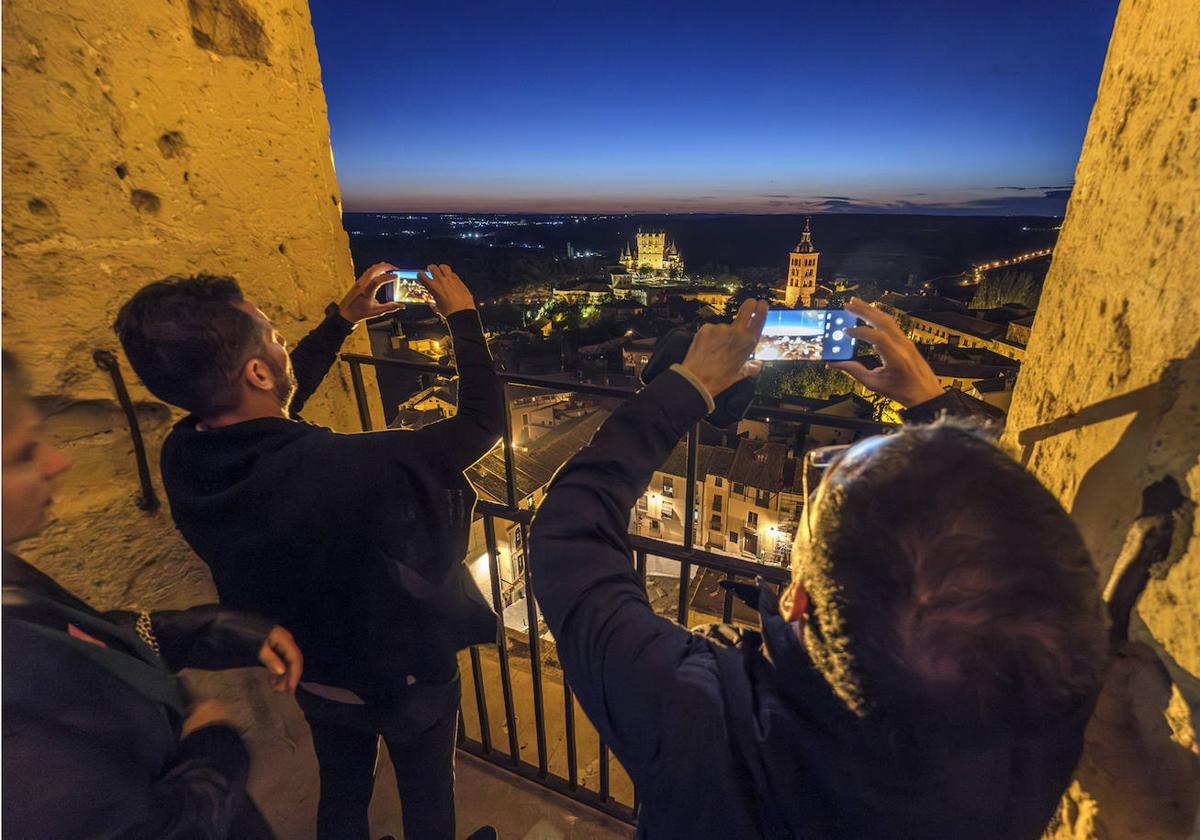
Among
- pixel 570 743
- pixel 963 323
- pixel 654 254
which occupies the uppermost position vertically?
pixel 570 743

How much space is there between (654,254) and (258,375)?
80938 mm

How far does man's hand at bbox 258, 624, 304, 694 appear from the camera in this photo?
58.9 inches

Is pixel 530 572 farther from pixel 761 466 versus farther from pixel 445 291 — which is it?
pixel 761 466

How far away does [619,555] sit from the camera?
1.09 m

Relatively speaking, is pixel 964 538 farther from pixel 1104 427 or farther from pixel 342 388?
pixel 342 388

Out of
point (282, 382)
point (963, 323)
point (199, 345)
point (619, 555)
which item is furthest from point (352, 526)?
point (963, 323)

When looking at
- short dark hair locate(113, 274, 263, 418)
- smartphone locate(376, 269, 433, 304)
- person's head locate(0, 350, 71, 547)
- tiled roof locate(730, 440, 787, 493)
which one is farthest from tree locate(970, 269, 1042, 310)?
person's head locate(0, 350, 71, 547)

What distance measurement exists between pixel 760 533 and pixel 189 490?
1816 cm

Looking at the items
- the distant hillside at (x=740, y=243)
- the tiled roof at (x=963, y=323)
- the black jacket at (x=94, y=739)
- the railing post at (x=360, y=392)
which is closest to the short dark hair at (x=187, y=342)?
the black jacket at (x=94, y=739)

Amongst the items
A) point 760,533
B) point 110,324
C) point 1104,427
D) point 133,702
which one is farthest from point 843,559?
point 760,533

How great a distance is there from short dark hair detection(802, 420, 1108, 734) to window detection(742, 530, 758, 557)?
60.7ft

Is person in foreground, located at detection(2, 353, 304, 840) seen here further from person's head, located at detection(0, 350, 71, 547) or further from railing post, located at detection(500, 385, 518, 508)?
railing post, located at detection(500, 385, 518, 508)

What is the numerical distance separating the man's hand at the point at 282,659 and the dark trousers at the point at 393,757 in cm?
23

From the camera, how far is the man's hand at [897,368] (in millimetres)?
1380
